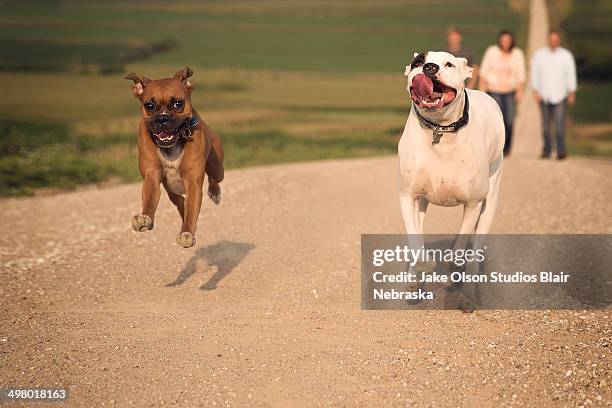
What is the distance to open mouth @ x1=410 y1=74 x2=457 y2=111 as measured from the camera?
729cm

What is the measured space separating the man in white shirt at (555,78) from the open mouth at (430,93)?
35.7 feet

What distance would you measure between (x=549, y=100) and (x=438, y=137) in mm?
10748

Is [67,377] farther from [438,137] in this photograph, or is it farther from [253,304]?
[438,137]

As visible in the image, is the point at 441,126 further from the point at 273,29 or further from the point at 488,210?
the point at 273,29

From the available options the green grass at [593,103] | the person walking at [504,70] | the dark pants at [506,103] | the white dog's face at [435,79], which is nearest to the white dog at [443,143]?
the white dog's face at [435,79]

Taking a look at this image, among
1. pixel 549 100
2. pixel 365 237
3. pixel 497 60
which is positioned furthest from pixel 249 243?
pixel 549 100

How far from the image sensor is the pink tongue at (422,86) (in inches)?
287

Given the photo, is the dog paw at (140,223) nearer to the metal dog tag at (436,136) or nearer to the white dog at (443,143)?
the white dog at (443,143)

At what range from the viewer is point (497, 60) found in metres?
16.1

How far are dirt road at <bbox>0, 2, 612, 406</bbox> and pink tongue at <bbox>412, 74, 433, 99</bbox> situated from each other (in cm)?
233

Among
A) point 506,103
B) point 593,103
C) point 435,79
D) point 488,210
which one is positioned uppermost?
point 435,79

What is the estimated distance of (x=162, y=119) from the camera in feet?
22.7

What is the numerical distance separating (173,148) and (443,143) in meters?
2.43

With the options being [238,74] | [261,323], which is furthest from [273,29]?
[261,323]
